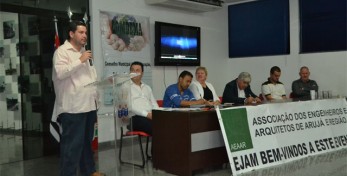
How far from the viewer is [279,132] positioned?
4035 mm

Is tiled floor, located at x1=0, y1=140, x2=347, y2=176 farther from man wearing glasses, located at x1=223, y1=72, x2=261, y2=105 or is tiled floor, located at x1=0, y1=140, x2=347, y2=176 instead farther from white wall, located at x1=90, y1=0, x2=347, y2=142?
man wearing glasses, located at x1=223, y1=72, x2=261, y2=105

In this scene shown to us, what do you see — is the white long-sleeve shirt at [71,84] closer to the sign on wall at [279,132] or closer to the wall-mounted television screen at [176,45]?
the sign on wall at [279,132]

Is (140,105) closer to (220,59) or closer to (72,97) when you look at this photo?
(72,97)

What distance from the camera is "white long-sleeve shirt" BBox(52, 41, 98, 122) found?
291 centimetres

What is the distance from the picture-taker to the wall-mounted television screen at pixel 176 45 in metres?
6.15

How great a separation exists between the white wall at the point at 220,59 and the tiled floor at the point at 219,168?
116cm

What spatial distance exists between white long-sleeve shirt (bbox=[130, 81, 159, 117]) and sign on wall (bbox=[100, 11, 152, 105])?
1149mm

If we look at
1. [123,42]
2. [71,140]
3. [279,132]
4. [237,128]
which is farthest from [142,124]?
[123,42]

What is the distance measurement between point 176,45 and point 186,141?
319 centimetres

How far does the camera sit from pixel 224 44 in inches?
304

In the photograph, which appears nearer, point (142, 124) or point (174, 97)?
point (142, 124)

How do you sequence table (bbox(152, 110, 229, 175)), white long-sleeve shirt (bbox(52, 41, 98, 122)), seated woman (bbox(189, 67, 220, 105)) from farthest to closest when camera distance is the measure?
seated woman (bbox(189, 67, 220, 105)), table (bbox(152, 110, 229, 175)), white long-sleeve shirt (bbox(52, 41, 98, 122))

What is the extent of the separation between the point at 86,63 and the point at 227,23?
525 centimetres

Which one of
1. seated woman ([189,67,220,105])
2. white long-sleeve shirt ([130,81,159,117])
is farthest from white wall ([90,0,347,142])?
seated woman ([189,67,220,105])
